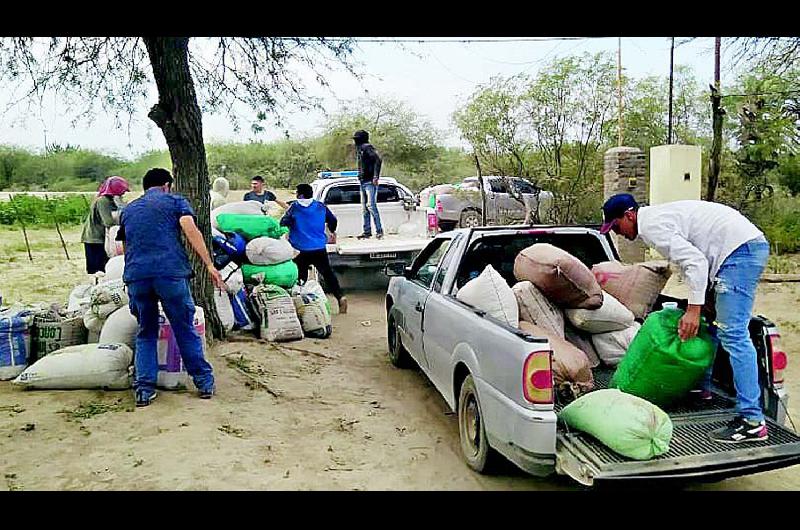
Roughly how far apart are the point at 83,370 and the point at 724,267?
4.60 m

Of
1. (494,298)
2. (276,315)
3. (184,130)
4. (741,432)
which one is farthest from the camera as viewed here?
(276,315)

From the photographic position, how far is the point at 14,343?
19.4 feet

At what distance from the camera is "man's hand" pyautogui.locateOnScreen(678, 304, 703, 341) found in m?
3.77

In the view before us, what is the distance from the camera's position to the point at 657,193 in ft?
41.2

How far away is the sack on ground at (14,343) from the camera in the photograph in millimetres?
5855

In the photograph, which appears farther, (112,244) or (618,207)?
(112,244)

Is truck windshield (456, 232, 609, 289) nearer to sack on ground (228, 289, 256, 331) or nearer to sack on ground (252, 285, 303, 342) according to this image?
sack on ground (252, 285, 303, 342)

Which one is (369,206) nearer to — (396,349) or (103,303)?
(396,349)

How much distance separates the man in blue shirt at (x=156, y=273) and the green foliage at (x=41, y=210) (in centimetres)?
1531

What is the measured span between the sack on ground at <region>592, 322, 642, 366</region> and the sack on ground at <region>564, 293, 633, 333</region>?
1.8 inches

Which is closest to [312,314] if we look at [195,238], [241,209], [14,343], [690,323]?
[241,209]

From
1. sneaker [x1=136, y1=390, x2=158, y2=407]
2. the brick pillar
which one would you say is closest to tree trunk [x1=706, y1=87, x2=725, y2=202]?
the brick pillar
